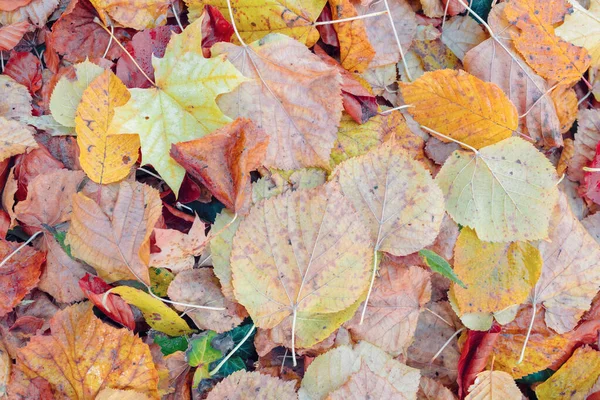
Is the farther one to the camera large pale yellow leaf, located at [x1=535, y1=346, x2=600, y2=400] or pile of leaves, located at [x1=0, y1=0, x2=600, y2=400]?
large pale yellow leaf, located at [x1=535, y1=346, x2=600, y2=400]

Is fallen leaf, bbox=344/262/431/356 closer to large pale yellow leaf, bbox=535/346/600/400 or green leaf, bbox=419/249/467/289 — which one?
green leaf, bbox=419/249/467/289

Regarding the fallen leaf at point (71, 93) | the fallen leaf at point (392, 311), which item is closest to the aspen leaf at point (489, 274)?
the fallen leaf at point (392, 311)

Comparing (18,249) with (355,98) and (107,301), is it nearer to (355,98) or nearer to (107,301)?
(107,301)

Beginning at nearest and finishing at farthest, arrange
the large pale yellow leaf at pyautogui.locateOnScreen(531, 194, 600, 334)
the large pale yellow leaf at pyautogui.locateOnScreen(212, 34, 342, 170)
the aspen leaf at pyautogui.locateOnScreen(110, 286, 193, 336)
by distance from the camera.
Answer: the aspen leaf at pyautogui.locateOnScreen(110, 286, 193, 336), the large pale yellow leaf at pyautogui.locateOnScreen(212, 34, 342, 170), the large pale yellow leaf at pyautogui.locateOnScreen(531, 194, 600, 334)

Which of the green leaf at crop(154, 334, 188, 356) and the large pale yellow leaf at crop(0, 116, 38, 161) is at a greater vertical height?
the large pale yellow leaf at crop(0, 116, 38, 161)

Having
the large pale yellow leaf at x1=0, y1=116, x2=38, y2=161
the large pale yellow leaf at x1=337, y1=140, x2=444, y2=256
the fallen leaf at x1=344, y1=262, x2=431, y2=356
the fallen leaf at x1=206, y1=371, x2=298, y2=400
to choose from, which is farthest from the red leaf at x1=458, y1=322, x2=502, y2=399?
the large pale yellow leaf at x1=0, y1=116, x2=38, y2=161

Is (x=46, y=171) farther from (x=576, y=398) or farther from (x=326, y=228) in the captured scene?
(x=576, y=398)
